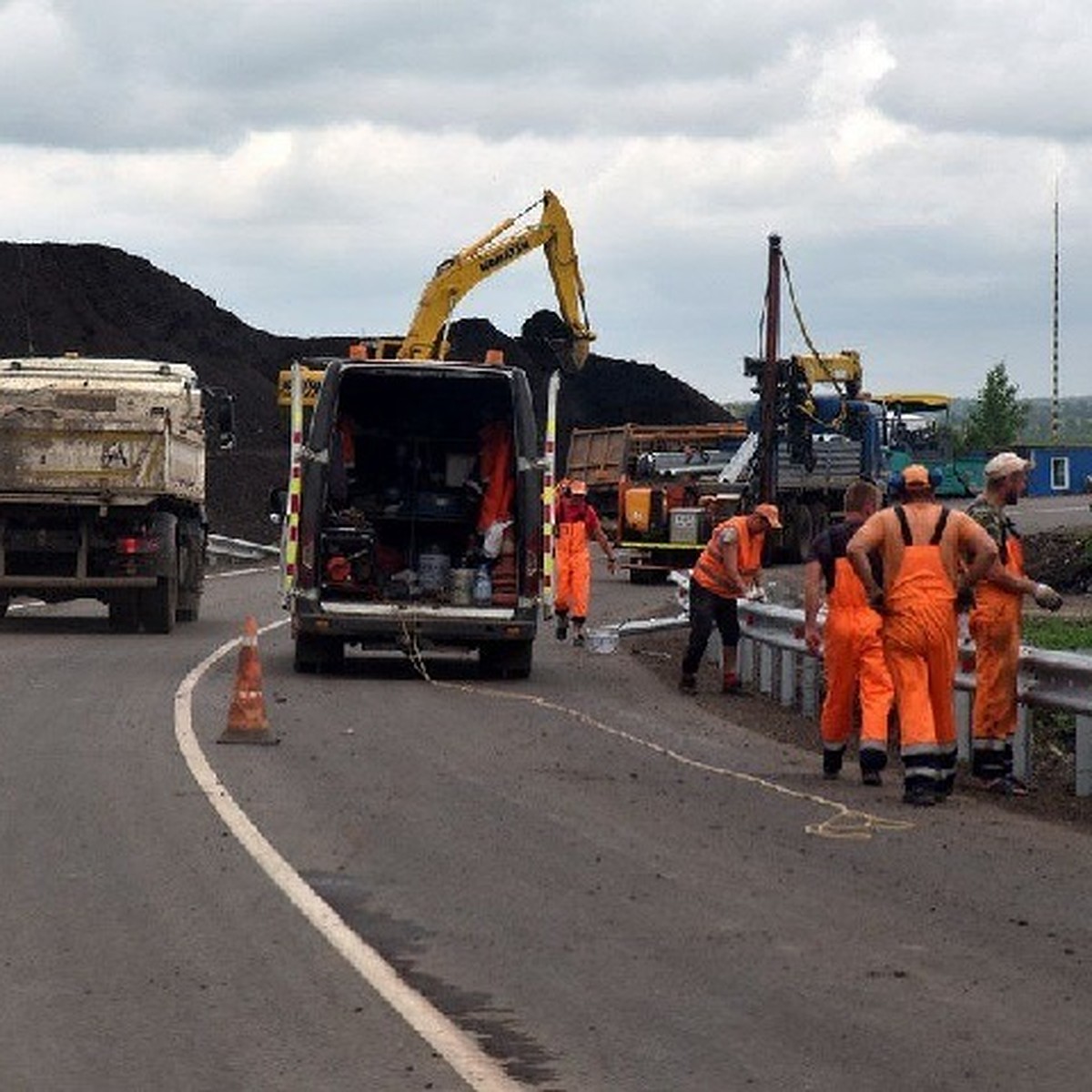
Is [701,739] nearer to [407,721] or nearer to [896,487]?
[407,721]

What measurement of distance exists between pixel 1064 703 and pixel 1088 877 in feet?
11.5

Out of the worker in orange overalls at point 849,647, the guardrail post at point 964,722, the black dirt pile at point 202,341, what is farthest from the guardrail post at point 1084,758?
the black dirt pile at point 202,341

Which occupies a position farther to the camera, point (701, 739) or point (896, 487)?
point (701, 739)

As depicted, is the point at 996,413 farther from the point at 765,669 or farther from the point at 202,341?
the point at 765,669

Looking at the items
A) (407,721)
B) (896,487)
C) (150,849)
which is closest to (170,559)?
(407,721)

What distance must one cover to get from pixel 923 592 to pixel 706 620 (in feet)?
26.4

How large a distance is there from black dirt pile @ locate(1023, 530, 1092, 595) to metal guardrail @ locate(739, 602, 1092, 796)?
16424 mm

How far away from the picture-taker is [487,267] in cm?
4528

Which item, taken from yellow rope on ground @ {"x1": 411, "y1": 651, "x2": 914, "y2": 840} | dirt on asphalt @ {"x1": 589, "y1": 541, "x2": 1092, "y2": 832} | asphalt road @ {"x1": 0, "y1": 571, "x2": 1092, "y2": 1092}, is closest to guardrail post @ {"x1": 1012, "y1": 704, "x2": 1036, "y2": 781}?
dirt on asphalt @ {"x1": 589, "y1": 541, "x2": 1092, "y2": 832}

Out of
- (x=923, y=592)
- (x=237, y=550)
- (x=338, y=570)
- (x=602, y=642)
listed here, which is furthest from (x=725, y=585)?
(x=237, y=550)

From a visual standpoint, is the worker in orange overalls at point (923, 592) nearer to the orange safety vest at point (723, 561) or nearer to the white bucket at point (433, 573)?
the orange safety vest at point (723, 561)

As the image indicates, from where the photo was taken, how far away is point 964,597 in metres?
16.5

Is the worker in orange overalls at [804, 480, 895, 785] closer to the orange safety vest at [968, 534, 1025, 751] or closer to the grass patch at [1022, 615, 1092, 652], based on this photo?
the orange safety vest at [968, 534, 1025, 751]

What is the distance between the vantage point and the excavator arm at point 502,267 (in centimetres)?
4475
